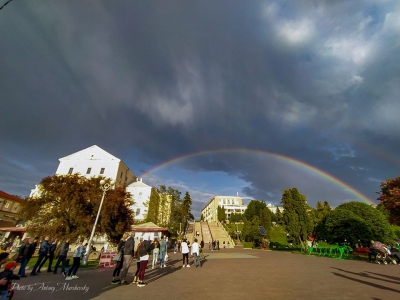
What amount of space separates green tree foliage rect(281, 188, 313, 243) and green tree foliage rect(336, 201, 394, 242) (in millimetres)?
6808

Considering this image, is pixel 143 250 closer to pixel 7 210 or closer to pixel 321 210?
pixel 7 210

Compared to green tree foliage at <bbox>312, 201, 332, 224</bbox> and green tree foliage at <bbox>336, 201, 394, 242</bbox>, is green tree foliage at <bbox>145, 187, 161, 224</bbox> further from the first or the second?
green tree foliage at <bbox>312, 201, 332, 224</bbox>

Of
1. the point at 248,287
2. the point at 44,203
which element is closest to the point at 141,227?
the point at 44,203

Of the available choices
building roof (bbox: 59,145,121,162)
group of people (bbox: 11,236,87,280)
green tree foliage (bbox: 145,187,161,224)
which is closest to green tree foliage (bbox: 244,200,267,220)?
green tree foliage (bbox: 145,187,161,224)

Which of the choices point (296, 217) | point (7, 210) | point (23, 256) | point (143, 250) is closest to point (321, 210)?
point (296, 217)

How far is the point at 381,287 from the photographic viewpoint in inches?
317

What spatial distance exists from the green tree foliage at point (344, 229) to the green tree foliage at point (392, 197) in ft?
16.7

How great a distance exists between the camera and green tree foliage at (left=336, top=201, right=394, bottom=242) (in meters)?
26.4

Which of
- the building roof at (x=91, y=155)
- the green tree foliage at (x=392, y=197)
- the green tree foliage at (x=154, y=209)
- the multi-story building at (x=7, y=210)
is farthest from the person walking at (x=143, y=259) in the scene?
the multi-story building at (x=7, y=210)

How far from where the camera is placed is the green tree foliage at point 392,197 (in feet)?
61.2

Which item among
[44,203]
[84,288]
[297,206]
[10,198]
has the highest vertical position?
[10,198]

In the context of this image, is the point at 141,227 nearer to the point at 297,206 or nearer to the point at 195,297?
the point at 195,297

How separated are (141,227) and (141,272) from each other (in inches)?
788

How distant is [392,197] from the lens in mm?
18922
